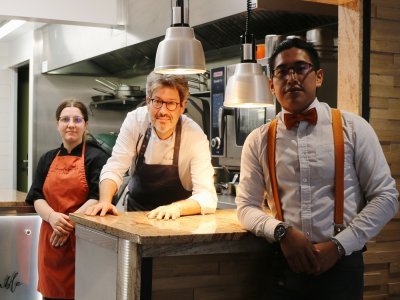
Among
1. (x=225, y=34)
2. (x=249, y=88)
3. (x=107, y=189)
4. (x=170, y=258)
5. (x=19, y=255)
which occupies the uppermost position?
(x=225, y=34)

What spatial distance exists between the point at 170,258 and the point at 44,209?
1509 millimetres

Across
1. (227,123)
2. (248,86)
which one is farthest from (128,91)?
(248,86)

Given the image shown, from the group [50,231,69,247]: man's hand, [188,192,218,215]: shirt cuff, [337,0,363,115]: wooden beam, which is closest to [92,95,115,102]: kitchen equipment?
[50,231,69,247]: man's hand

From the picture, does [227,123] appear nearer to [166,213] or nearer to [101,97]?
[166,213]

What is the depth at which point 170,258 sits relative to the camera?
258 cm

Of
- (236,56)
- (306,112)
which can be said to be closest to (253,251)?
(306,112)

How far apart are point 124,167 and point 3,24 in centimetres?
476

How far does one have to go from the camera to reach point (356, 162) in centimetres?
241

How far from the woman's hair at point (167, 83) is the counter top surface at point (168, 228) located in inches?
24.1

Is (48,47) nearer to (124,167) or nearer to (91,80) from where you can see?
(91,80)

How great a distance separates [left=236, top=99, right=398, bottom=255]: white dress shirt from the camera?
93.5 inches

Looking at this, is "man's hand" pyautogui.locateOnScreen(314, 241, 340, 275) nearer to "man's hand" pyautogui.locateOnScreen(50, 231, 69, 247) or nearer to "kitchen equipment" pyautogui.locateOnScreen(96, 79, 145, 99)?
"man's hand" pyautogui.locateOnScreen(50, 231, 69, 247)

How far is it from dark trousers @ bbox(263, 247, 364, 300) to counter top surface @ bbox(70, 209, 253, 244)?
0.76ft

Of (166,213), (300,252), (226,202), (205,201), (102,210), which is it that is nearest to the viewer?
(300,252)
